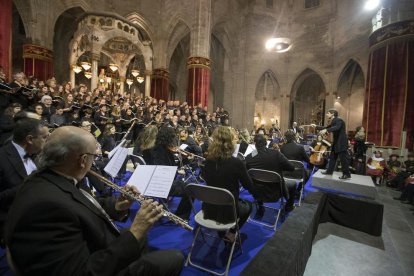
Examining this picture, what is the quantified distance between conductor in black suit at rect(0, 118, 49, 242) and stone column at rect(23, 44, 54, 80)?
11.9m

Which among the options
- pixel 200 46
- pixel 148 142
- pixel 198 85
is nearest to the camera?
pixel 148 142

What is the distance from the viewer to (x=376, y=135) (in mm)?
12383

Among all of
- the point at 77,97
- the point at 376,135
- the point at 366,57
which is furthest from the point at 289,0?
the point at 77,97

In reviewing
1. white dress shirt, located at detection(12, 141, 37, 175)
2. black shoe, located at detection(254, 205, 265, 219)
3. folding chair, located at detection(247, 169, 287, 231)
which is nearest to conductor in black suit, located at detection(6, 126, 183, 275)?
white dress shirt, located at detection(12, 141, 37, 175)

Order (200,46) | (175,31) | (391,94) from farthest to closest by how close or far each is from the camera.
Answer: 1. (175,31)
2. (200,46)
3. (391,94)

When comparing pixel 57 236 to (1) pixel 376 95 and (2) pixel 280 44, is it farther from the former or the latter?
(2) pixel 280 44

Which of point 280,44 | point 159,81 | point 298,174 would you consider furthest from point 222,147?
point 280,44

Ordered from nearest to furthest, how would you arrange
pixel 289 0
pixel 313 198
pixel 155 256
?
1. pixel 155 256
2. pixel 313 198
3. pixel 289 0

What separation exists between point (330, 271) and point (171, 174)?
2279mm

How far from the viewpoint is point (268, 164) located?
150 inches

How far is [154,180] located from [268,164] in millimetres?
2002

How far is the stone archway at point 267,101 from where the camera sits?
19.6 m

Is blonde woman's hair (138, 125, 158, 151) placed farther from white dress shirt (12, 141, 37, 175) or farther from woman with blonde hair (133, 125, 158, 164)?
white dress shirt (12, 141, 37, 175)

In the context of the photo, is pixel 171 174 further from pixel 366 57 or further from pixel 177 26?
pixel 366 57
